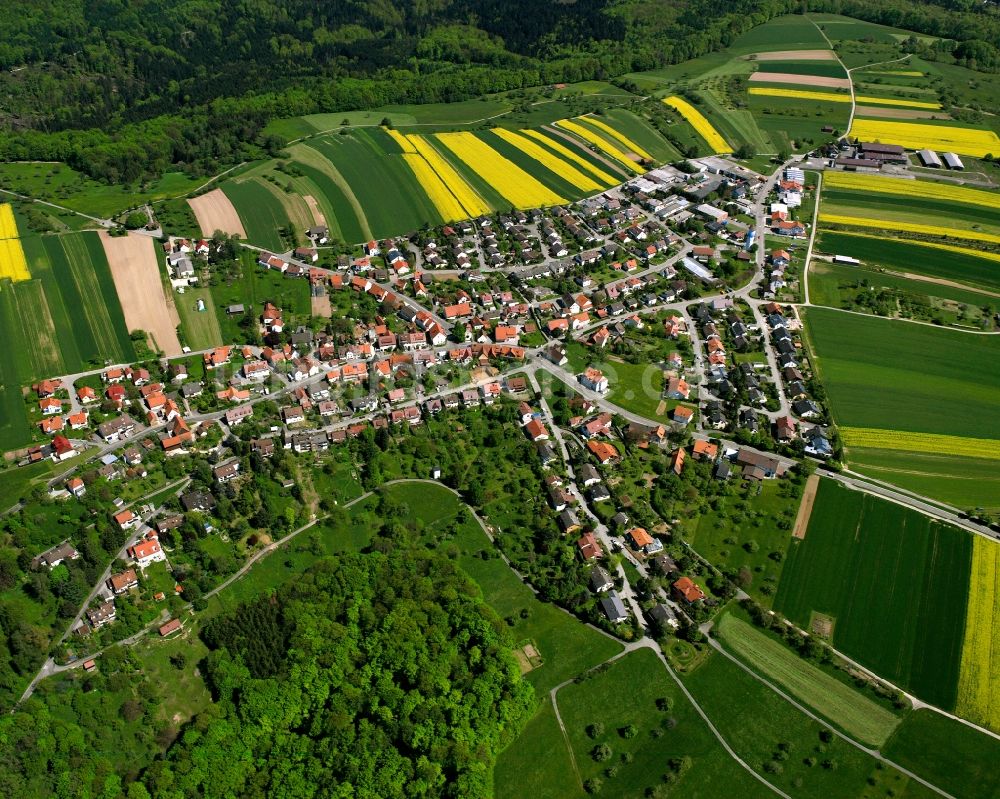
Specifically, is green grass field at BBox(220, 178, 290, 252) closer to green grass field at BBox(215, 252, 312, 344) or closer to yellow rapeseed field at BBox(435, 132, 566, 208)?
green grass field at BBox(215, 252, 312, 344)

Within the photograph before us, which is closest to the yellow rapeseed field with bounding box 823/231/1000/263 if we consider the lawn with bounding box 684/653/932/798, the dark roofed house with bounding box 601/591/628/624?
the dark roofed house with bounding box 601/591/628/624

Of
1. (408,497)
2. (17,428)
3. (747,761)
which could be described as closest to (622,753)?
(747,761)

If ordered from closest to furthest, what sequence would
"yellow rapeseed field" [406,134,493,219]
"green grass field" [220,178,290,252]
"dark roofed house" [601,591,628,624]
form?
"dark roofed house" [601,591,628,624] < "green grass field" [220,178,290,252] < "yellow rapeseed field" [406,134,493,219]

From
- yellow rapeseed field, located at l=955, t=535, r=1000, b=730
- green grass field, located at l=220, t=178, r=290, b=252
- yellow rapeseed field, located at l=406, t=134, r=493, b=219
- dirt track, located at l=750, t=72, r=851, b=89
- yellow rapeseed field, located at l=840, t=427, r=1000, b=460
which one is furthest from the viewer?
dirt track, located at l=750, t=72, r=851, b=89

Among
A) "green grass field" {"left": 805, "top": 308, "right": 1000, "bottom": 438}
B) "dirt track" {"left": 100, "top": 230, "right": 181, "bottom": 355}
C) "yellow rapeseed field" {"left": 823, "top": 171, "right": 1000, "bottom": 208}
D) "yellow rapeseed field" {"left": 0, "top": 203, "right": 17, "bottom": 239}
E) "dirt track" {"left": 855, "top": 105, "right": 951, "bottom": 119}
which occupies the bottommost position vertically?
"green grass field" {"left": 805, "top": 308, "right": 1000, "bottom": 438}

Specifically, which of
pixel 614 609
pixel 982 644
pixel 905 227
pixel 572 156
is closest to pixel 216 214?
pixel 572 156

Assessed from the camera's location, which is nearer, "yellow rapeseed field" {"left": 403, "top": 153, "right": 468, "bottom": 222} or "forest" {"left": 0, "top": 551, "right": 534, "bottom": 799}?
"forest" {"left": 0, "top": 551, "right": 534, "bottom": 799}
